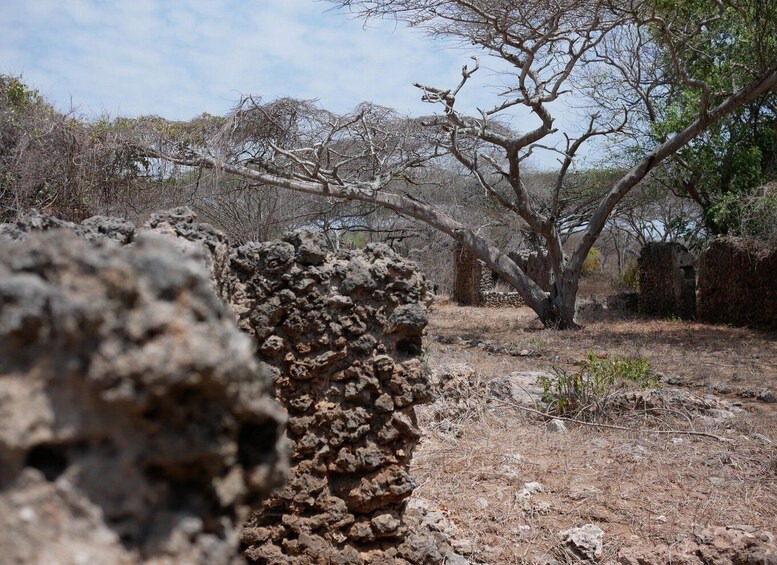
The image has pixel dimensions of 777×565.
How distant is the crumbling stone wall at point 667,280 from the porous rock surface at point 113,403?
1440cm

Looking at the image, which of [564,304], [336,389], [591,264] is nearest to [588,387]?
[336,389]

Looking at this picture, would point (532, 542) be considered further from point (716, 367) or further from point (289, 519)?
point (716, 367)

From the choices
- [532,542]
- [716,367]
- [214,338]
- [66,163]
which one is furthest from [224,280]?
[66,163]

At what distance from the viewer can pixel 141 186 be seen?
455 inches

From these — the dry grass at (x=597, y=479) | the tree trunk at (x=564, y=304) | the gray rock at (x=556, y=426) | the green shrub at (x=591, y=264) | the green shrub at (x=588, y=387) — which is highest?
the green shrub at (x=591, y=264)

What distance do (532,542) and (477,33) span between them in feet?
31.3

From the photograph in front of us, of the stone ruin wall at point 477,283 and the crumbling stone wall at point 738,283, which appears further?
the stone ruin wall at point 477,283

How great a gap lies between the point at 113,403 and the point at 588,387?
587cm

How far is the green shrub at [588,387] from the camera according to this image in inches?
243

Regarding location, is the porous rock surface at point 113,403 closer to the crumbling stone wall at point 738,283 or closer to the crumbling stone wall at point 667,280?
the crumbling stone wall at point 738,283

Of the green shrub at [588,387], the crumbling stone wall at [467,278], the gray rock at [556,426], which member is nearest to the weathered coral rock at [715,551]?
the gray rock at [556,426]

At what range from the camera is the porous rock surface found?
0.82 metres

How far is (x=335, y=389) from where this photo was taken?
3264 millimetres

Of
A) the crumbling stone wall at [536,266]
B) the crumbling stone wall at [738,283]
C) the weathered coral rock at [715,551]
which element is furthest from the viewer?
the crumbling stone wall at [536,266]
